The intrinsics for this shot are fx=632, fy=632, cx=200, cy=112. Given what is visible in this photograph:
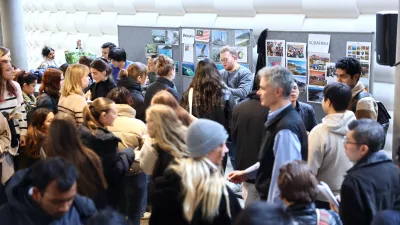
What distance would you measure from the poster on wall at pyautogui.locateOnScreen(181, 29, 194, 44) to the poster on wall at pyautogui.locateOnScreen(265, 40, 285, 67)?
A: 1.37 m

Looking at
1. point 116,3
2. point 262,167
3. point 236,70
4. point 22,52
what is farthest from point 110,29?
point 262,167

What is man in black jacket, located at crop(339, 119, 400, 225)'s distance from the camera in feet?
10.8

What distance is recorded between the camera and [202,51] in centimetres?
827

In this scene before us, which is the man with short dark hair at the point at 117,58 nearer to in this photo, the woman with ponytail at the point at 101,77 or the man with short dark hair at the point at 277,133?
the woman with ponytail at the point at 101,77

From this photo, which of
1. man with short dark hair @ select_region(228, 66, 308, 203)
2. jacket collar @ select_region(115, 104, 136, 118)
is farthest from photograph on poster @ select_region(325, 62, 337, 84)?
man with short dark hair @ select_region(228, 66, 308, 203)

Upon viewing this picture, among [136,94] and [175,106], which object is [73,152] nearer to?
[175,106]

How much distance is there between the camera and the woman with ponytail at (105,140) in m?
4.20

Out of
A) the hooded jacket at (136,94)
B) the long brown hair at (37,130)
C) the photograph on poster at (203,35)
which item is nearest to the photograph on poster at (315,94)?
the photograph on poster at (203,35)

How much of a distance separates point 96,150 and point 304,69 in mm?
3448

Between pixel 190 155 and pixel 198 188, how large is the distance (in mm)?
221

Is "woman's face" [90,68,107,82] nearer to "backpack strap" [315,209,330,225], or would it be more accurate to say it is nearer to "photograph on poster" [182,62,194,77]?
"photograph on poster" [182,62,194,77]

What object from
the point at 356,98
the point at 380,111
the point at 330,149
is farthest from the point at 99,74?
the point at 330,149

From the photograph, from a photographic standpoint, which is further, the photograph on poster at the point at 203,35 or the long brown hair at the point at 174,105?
the photograph on poster at the point at 203,35

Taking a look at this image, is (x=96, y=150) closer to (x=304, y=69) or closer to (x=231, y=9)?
(x=304, y=69)
